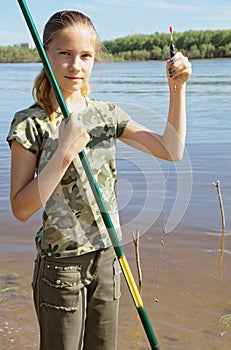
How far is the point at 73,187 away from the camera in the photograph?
242 centimetres

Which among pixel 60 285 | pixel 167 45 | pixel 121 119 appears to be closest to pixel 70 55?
pixel 121 119

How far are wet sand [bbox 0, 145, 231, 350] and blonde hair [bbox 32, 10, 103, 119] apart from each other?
7.02 feet

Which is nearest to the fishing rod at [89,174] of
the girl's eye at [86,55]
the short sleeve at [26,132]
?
the short sleeve at [26,132]

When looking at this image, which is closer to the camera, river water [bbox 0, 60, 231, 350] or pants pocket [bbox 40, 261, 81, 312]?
pants pocket [bbox 40, 261, 81, 312]

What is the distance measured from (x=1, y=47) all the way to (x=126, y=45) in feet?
67.6

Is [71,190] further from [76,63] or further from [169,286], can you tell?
[169,286]

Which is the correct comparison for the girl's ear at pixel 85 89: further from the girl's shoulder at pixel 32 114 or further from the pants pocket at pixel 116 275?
the pants pocket at pixel 116 275

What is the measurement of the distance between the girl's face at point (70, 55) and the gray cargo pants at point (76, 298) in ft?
2.16

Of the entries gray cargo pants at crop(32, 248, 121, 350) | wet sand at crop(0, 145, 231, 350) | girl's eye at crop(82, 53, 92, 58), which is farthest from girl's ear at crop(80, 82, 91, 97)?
wet sand at crop(0, 145, 231, 350)

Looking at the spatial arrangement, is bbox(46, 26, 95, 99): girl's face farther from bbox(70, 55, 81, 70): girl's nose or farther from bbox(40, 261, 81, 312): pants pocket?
bbox(40, 261, 81, 312): pants pocket

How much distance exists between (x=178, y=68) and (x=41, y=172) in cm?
64

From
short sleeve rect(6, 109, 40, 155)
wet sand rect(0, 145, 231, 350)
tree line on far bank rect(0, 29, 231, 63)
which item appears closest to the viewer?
short sleeve rect(6, 109, 40, 155)

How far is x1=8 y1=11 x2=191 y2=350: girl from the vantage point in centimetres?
237

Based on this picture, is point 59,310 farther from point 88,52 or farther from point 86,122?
point 88,52
